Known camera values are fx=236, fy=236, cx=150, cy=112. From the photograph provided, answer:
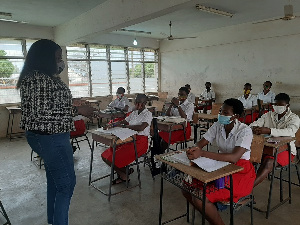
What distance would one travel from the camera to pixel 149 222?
7.80 ft

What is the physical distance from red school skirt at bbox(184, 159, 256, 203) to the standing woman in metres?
1.04

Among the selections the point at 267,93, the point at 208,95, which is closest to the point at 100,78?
the point at 208,95

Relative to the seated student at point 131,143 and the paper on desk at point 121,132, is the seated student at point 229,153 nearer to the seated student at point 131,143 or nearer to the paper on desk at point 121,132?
the paper on desk at point 121,132

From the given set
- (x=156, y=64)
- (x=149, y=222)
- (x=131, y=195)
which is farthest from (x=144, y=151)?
(x=156, y=64)

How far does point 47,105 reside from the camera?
5.04 feet

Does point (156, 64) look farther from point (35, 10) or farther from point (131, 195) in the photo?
point (131, 195)

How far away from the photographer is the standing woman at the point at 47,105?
1529 millimetres

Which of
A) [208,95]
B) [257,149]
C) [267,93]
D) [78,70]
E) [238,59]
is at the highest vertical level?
[238,59]

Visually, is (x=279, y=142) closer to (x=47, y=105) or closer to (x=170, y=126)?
(x=170, y=126)

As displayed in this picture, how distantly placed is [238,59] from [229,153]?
6.19 m

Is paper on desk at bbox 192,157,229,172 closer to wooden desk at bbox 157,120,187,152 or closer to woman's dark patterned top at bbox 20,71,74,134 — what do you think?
woman's dark patterned top at bbox 20,71,74,134

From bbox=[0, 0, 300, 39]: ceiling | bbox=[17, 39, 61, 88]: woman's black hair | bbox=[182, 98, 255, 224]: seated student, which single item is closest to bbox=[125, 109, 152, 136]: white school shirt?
bbox=[182, 98, 255, 224]: seated student

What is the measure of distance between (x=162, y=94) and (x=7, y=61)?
5308mm

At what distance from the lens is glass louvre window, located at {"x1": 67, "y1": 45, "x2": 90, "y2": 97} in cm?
767
